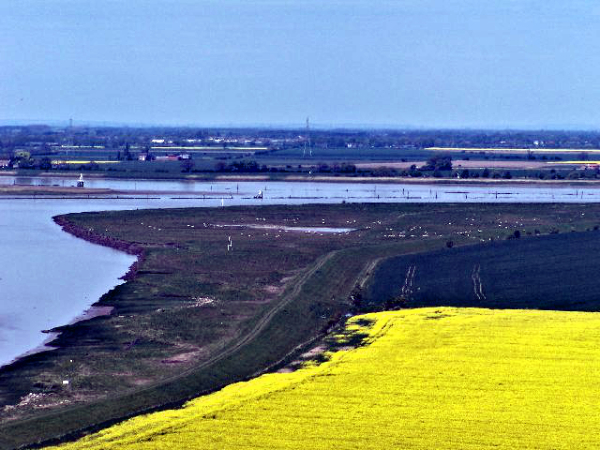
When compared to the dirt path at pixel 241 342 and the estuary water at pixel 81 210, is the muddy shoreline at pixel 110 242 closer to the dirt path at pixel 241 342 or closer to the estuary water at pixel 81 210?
the estuary water at pixel 81 210

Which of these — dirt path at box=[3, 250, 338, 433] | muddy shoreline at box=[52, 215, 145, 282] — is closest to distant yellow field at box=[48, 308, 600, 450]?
dirt path at box=[3, 250, 338, 433]

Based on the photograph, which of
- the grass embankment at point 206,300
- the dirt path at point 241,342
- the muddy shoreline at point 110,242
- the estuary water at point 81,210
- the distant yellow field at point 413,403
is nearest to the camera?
the distant yellow field at point 413,403

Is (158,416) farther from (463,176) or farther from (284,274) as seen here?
(463,176)

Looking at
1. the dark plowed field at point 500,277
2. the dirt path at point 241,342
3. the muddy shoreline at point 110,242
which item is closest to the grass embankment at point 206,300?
the dirt path at point 241,342

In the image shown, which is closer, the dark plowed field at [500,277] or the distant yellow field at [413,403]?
the distant yellow field at [413,403]

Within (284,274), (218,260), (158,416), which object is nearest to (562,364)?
(158,416)

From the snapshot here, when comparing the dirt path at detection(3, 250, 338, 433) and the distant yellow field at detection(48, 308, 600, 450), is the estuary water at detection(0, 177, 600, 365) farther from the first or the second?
the distant yellow field at detection(48, 308, 600, 450)
